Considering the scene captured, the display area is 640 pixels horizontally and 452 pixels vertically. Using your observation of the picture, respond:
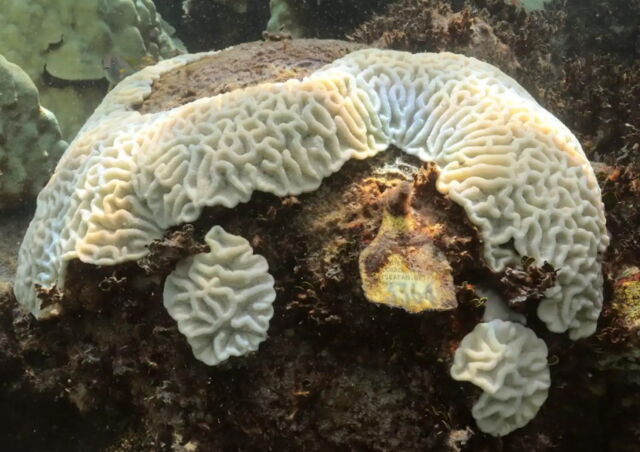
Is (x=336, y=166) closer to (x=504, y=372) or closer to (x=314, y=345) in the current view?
(x=314, y=345)

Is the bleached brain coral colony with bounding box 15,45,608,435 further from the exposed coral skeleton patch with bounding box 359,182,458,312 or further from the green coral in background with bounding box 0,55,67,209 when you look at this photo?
the green coral in background with bounding box 0,55,67,209

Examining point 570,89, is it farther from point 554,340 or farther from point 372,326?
point 372,326

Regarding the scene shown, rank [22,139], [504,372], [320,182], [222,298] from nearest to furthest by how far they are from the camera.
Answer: [504,372], [222,298], [320,182], [22,139]

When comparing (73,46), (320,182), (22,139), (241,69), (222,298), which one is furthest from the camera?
(73,46)

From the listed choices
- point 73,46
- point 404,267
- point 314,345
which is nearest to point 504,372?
point 404,267

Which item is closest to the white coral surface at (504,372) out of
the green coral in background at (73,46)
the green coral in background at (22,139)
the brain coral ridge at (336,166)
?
the brain coral ridge at (336,166)

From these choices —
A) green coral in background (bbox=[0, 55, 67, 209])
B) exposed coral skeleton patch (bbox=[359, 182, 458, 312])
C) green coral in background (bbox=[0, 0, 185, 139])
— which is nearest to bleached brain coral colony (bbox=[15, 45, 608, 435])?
exposed coral skeleton patch (bbox=[359, 182, 458, 312])

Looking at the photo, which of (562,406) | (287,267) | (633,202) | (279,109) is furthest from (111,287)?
(633,202)
